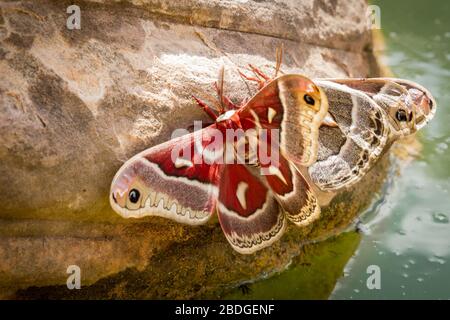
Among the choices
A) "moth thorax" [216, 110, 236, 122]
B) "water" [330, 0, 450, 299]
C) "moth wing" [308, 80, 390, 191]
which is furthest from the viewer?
"water" [330, 0, 450, 299]

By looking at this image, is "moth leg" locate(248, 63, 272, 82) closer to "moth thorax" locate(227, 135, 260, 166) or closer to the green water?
"moth thorax" locate(227, 135, 260, 166)

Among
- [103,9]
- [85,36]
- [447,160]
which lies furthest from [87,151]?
[447,160]

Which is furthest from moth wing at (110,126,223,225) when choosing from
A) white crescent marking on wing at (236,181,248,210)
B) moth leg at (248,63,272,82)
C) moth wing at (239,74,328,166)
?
moth leg at (248,63,272,82)

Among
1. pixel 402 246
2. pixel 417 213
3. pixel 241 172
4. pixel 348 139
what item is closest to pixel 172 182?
pixel 241 172

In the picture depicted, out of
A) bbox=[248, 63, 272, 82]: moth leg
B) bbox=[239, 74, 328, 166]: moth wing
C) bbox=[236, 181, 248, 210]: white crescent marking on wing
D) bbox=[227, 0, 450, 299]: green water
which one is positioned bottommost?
bbox=[227, 0, 450, 299]: green water

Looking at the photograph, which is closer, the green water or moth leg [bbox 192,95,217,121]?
moth leg [bbox 192,95,217,121]

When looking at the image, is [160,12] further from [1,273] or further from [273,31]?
[1,273]

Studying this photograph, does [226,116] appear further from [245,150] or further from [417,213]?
[417,213]
